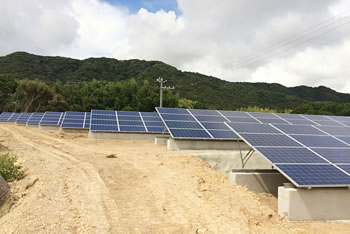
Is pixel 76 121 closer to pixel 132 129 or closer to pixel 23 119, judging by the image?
pixel 132 129

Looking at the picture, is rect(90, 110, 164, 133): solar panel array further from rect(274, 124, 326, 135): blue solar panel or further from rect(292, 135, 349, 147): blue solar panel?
rect(292, 135, 349, 147): blue solar panel

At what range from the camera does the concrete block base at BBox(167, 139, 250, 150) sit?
20.3 metres

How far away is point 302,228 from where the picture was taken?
8.89 meters

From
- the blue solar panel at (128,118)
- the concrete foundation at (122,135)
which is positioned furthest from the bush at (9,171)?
the blue solar panel at (128,118)

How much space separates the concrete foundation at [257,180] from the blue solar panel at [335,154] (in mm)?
2554

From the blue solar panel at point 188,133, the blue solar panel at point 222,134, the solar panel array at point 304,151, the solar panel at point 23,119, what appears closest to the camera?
the solar panel array at point 304,151

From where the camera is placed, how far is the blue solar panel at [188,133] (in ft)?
65.4

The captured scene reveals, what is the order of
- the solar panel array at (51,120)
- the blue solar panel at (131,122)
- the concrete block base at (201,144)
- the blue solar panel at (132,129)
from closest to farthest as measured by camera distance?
the concrete block base at (201,144) < the blue solar panel at (132,129) < the blue solar panel at (131,122) < the solar panel array at (51,120)

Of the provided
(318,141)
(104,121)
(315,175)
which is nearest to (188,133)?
(318,141)

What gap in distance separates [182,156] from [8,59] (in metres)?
139

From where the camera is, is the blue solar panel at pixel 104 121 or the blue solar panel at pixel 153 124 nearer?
the blue solar panel at pixel 104 121

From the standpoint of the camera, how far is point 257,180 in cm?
1329

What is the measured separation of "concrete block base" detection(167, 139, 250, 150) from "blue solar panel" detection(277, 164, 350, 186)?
10.5 metres

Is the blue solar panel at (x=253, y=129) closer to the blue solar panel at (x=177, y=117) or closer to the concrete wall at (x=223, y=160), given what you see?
the concrete wall at (x=223, y=160)
